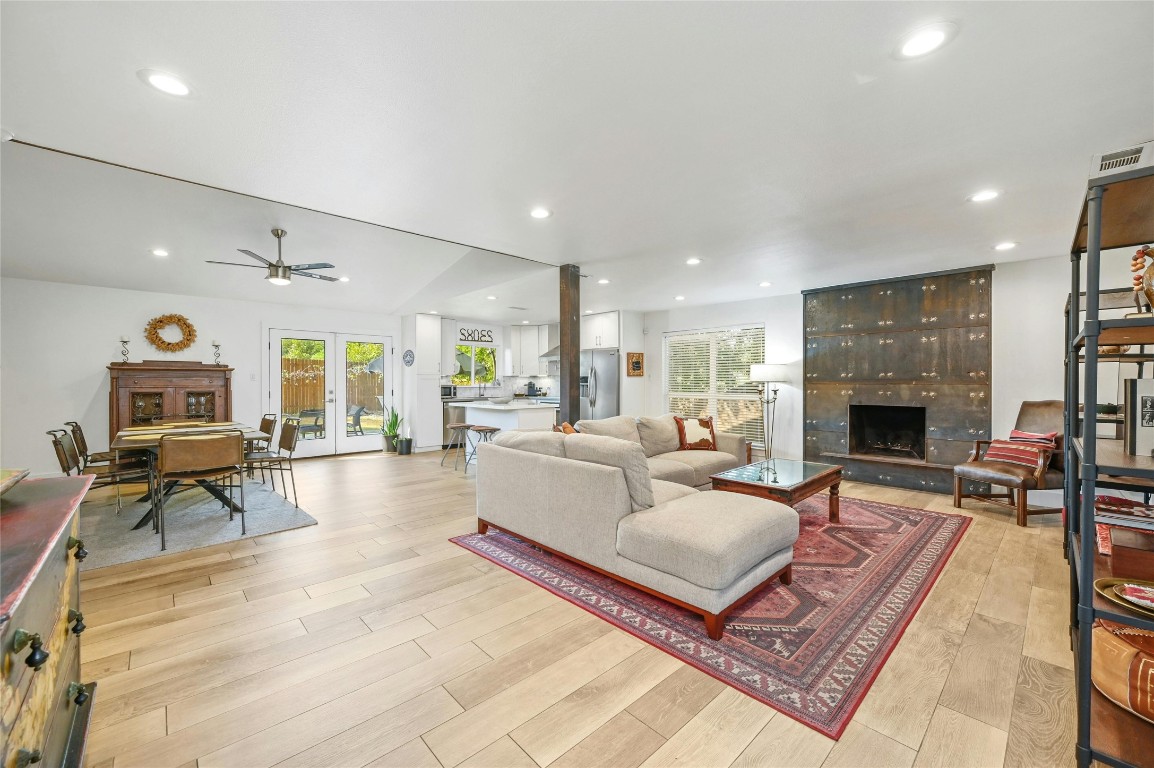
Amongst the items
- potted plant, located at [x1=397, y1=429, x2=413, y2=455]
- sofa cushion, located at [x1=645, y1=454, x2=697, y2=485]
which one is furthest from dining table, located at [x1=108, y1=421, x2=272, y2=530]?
sofa cushion, located at [x1=645, y1=454, x2=697, y2=485]

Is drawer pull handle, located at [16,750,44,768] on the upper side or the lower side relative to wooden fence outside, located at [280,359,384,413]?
lower

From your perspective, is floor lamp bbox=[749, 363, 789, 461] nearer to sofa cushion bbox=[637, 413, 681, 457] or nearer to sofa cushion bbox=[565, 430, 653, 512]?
sofa cushion bbox=[637, 413, 681, 457]

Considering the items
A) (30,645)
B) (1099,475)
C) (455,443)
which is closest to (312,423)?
(455,443)

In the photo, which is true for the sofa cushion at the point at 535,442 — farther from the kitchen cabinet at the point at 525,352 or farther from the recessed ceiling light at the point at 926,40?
the kitchen cabinet at the point at 525,352

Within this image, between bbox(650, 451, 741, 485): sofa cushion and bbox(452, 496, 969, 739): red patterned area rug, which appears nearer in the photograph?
bbox(452, 496, 969, 739): red patterned area rug

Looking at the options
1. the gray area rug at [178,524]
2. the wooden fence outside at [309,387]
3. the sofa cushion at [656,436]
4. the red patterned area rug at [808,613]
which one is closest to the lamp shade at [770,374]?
the sofa cushion at [656,436]

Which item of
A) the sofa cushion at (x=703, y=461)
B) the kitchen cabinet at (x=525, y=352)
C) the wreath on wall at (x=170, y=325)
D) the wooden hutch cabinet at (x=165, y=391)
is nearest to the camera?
the sofa cushion at (x=703, y=461)

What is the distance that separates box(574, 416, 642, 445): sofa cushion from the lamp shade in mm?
2409

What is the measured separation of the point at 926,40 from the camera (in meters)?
1.63

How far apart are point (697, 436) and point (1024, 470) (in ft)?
9.10

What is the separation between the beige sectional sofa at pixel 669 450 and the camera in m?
4.29

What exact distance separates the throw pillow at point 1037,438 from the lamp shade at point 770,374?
2.32 metres

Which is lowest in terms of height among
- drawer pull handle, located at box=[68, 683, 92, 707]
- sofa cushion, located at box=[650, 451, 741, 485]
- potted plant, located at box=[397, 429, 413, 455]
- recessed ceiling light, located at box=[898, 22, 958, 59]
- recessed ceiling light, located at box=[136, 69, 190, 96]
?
potted plant, located at box=[397, 429, 413, 455]

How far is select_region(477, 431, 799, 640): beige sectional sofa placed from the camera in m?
2.26
